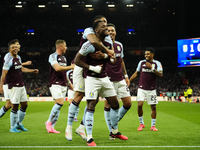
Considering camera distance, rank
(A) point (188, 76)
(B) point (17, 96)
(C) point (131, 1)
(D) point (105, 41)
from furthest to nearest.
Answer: (A) point (188, 76) → (C) point (131, 1) → (B) point (17, 96) → (D) point (105, 41)

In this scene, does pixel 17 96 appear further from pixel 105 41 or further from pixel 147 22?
pixel 147 22

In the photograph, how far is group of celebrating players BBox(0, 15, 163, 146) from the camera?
190 inches

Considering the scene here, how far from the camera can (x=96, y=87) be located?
15.9 feet

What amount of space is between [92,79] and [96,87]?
169 millimetres

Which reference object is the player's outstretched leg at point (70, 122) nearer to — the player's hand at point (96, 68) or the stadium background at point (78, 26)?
the player's hand at point (96, 68)

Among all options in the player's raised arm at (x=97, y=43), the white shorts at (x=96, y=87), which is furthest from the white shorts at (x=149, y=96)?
the player's raised arm at (x=97, y=43)

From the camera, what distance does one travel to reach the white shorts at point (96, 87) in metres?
4.83

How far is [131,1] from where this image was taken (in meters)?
41.7

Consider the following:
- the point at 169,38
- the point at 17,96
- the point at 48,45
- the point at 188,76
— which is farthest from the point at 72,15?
the point at 17,96

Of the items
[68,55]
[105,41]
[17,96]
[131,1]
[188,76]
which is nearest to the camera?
[105,41]

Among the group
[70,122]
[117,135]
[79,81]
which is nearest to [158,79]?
[117,135]

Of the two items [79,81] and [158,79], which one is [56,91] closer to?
[79,81]

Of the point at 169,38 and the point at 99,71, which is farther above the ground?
the point at 169,38

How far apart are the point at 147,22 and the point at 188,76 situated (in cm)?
1213
